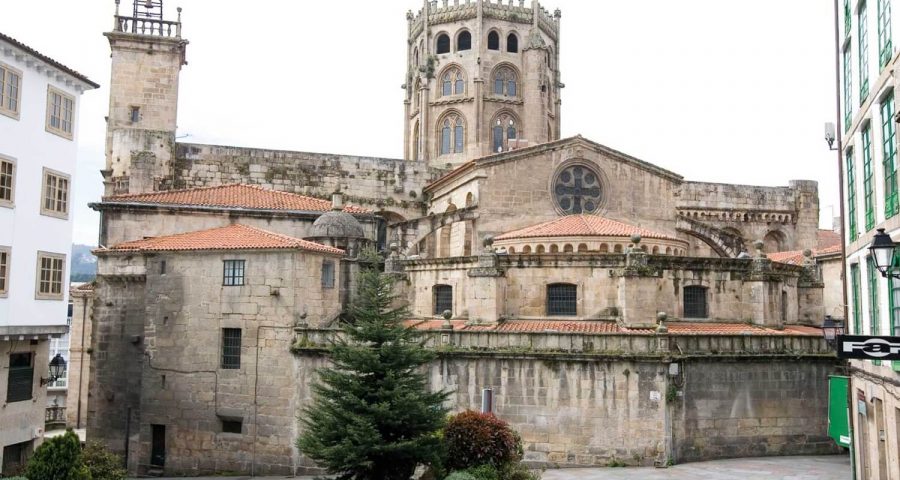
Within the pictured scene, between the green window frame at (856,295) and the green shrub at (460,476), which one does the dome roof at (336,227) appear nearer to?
the green shrub at (460,476)

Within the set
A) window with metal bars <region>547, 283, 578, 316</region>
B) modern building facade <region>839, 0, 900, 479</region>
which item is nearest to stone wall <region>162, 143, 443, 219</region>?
window with metal bars <region>547, 283, 578, 316</region>

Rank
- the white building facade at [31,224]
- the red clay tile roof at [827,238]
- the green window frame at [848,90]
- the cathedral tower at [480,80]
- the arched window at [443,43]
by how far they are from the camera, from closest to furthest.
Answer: the green window frame at [848,90], the white building facade at [31,224], the cathedral tower at [480,80], the arched window at [443,43], the red clay tile roof at [827,238]

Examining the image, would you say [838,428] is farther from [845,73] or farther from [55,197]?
[55,197]

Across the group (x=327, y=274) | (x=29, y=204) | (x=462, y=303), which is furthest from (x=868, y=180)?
(x=29, y=204)

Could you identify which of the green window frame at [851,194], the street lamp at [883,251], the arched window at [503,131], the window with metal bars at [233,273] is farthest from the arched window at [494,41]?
the street lamp at [883,251]

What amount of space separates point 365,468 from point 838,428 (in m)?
13.1

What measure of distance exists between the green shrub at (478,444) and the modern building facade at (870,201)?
27.6ft

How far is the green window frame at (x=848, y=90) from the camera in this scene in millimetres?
18680

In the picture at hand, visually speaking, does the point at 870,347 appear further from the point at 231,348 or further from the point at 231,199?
the point at 231,199

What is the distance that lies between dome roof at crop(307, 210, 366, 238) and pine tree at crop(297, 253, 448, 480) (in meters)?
11.8

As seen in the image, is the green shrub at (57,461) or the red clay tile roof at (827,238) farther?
the red clay tile roof at (827,238)

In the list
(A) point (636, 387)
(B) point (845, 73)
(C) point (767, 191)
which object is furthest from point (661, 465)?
(C) point (767, 191)

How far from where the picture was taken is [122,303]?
3159 centimetres

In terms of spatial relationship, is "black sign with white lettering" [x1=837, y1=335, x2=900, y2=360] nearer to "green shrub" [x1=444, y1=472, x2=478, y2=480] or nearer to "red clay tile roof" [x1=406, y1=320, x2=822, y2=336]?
"green shrub" [x1=444, y1=472, x2=478, y2=480]
